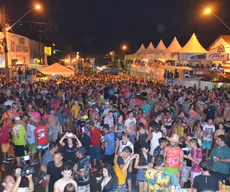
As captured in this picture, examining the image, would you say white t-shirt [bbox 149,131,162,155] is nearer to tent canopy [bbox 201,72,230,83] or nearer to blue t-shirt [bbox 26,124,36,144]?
blue t-shirt [bbox 26,124,36,144]

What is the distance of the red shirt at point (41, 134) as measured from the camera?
24.7 feet

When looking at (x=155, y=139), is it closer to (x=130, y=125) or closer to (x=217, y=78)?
(x=130, y=125)

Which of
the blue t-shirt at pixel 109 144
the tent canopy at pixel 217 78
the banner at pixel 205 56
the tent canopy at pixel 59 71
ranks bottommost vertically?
the blue t-shirt at pixel 109 144

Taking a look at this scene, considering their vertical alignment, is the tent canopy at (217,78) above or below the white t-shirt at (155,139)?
above

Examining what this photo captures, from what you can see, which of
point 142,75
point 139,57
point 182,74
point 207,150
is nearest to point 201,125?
point 207,150

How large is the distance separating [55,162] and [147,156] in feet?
6.18

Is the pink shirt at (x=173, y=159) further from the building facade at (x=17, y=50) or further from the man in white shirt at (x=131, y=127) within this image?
the building facade at (x=17, y=50)

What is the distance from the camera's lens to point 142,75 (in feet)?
121

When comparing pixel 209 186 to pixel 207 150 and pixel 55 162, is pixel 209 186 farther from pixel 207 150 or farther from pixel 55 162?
pixel 207 150

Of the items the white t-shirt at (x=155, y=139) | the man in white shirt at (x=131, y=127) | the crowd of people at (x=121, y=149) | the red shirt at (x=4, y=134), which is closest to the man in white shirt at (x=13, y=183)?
the crowd of people at (x=121, y=149)

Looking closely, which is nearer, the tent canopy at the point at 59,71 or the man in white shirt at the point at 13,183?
the man in white shirt at the point at 13,183

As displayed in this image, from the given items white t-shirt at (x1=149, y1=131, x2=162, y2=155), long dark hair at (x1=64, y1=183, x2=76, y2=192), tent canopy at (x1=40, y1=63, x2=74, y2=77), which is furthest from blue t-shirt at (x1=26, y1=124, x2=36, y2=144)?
tent canopy at (x1=40, y1=63, x2=74, y2=77)

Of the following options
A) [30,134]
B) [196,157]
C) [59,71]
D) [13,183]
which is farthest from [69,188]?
[59,71]

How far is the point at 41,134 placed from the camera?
7.58 meters
